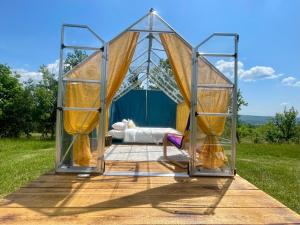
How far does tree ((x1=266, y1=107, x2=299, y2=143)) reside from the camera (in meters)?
24.6

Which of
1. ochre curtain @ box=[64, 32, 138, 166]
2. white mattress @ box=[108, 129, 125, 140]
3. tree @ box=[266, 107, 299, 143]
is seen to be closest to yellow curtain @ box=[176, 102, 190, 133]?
white mattress @ box=[108, 129, 125, 140]

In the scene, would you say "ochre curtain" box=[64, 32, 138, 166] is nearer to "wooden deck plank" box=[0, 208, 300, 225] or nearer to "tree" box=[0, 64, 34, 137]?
"wooden deck plank" box=[0, 208, 300, 225]

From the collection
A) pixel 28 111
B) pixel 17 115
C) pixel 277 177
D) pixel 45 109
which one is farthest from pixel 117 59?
pixel 17 115

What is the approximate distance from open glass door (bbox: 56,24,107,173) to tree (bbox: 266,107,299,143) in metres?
22.6

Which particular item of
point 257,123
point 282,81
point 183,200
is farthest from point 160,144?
point 257,123

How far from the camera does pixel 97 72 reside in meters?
4.50

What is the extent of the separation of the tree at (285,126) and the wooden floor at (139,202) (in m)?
22.5

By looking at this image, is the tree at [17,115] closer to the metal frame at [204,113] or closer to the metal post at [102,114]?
the metal post at [102,114]

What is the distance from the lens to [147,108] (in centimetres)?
1148

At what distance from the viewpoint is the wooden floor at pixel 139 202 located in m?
2.64

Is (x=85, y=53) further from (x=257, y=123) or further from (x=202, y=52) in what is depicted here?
(x=257, y=123)

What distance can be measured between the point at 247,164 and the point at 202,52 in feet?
10.1

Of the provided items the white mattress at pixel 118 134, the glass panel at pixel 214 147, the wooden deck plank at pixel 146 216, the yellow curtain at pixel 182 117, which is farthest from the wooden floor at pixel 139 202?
the yellow curtain at pixel 182 117

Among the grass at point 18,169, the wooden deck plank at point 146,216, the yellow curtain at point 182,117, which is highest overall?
the yellow curtain at point 182,117
